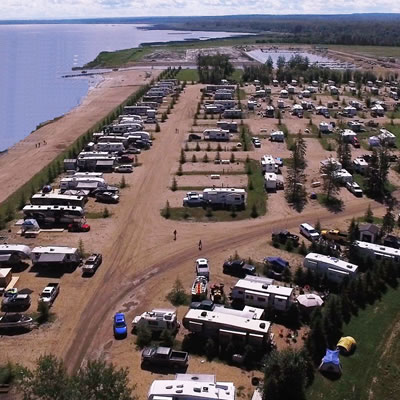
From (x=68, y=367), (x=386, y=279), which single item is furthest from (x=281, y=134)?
(x=68, y=367)

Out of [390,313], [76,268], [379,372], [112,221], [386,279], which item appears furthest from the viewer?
[112,221]

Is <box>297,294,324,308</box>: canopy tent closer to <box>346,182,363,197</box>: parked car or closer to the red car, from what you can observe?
the red car

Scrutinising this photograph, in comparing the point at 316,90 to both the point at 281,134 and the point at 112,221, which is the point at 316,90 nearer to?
the point at 281,134

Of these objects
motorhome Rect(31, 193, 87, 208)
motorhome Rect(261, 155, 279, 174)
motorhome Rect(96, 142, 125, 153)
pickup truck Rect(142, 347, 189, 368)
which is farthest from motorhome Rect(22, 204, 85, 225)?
motorhome Rect(261, 155, 279, 174)

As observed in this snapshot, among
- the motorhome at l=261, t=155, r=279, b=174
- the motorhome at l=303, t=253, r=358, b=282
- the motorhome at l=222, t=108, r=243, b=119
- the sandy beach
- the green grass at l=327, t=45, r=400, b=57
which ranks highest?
the green grass at l=327, t=45, r=400, b=57

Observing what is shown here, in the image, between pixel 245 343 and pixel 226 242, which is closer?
pixel 245 343

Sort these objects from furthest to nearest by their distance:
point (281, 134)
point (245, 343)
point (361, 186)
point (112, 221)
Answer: point (281, 134) → point (361, 186) → point (112, 221) → point (245, 343)

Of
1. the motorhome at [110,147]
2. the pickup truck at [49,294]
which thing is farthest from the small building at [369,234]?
the motorhome at [110,147]
